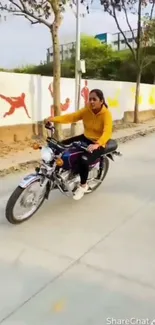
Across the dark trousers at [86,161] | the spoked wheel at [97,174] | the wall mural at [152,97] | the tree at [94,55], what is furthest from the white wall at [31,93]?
the tree at [94,55]

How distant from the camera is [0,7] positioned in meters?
8.81

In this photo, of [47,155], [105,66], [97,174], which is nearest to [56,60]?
[97,174]

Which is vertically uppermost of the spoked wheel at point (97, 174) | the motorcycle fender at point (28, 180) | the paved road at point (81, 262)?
the motorcycle fender at point (28, 180)

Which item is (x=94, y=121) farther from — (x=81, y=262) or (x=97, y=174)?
(x=81, y=262)

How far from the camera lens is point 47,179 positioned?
4234 millimetres

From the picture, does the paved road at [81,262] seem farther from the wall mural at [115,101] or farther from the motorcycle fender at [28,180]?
the wall mural at [115,101]

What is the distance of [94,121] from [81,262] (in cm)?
206

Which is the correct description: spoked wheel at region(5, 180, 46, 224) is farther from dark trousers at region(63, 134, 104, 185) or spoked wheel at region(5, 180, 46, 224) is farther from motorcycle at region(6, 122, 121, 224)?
dark trousers at region(63, 134, 104, 185)

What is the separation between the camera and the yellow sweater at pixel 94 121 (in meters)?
4.60

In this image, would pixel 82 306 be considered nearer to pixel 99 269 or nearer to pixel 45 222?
pixel 99 269

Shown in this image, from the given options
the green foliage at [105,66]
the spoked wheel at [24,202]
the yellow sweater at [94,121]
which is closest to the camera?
the spoked wheel at [24,202]

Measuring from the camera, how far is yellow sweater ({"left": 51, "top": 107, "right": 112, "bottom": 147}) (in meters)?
4.60

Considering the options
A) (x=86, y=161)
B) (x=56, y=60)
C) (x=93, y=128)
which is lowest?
(x=86, y=161)

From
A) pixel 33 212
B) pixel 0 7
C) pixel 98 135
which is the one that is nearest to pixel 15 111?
pixel 0 7
